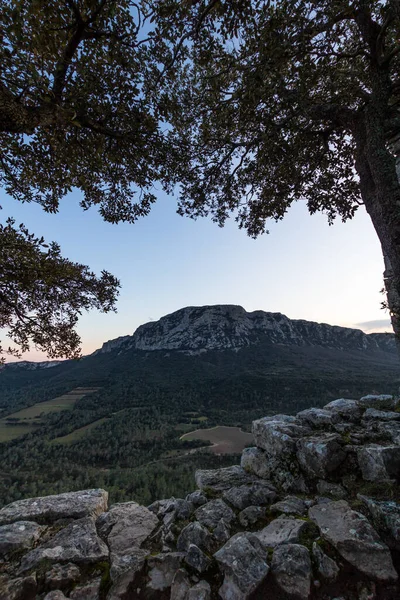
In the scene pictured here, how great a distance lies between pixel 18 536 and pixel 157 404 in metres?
126

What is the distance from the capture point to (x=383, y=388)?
91625 millimetres

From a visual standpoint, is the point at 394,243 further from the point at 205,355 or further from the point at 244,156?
the point at 205,355

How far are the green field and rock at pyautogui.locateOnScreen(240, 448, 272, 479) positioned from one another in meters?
116

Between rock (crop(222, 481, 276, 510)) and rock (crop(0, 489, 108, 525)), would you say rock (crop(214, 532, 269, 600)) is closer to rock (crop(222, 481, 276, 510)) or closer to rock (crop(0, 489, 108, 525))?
Answer: rock (crop(222, 481, 276, 510))

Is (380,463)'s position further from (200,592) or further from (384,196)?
(384,196)

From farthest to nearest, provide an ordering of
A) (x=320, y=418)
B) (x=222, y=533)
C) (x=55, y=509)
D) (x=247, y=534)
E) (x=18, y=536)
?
1. (x=320, y=418)
2. (x=55, y=509)
3. (x=18, y=536)
4. (x=222, y=533)
5. (x=247, y=534)

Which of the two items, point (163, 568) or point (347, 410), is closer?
point (163, 568)

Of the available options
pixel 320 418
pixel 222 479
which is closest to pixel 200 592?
pixel 222 479

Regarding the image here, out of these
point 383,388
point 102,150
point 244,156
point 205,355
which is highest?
point 244,156

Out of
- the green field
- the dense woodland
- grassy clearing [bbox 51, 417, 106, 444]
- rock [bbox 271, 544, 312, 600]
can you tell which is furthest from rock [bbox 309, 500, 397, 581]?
the green field

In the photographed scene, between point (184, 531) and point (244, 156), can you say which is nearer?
point (184, 531)

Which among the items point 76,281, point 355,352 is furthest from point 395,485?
point 355,352

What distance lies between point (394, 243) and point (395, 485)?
13.2 feet

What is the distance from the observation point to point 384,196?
15.2 feet
